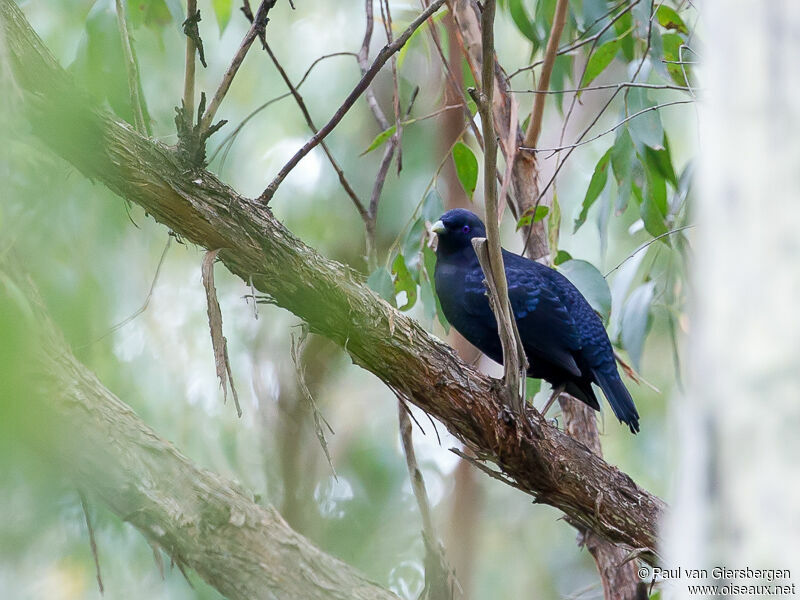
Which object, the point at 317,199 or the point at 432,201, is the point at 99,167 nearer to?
the point at 432,201

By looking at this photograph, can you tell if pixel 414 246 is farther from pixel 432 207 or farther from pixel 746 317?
pixel 746 317

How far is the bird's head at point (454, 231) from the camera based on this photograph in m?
3.75

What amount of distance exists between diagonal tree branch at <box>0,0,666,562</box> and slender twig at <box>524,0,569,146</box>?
158 centimetres

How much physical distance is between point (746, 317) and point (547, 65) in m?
3.14

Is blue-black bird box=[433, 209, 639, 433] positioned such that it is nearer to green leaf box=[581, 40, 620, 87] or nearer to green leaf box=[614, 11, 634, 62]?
green leaf box=[581, 40, 620, 87]

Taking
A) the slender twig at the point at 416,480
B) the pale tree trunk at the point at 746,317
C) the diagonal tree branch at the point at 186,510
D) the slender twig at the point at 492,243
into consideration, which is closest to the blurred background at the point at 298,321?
the diagonal tree branch at the point at 186,510

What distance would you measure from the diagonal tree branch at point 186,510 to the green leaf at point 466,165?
1490 millimetres

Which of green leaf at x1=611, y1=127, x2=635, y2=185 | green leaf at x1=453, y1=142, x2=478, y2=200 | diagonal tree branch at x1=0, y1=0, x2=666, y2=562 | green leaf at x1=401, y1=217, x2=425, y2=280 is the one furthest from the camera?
green leaf at x1=401, y1=217, x2=425, y2=280

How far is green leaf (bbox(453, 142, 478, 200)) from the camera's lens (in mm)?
3371

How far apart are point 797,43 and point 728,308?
0.19 meters

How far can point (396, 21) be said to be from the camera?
4789 millimetres

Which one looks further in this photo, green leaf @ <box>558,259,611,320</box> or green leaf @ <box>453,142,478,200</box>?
green leaf @ <box>453,142,478,200</box>

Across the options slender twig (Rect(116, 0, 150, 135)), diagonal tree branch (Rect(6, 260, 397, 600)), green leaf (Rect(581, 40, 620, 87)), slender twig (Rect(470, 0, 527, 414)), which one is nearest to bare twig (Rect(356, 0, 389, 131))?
green leaf (Rect(581, 40, 620, 87))

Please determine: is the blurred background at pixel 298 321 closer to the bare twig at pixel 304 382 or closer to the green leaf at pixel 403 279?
the green leaf at pixel 403 279
